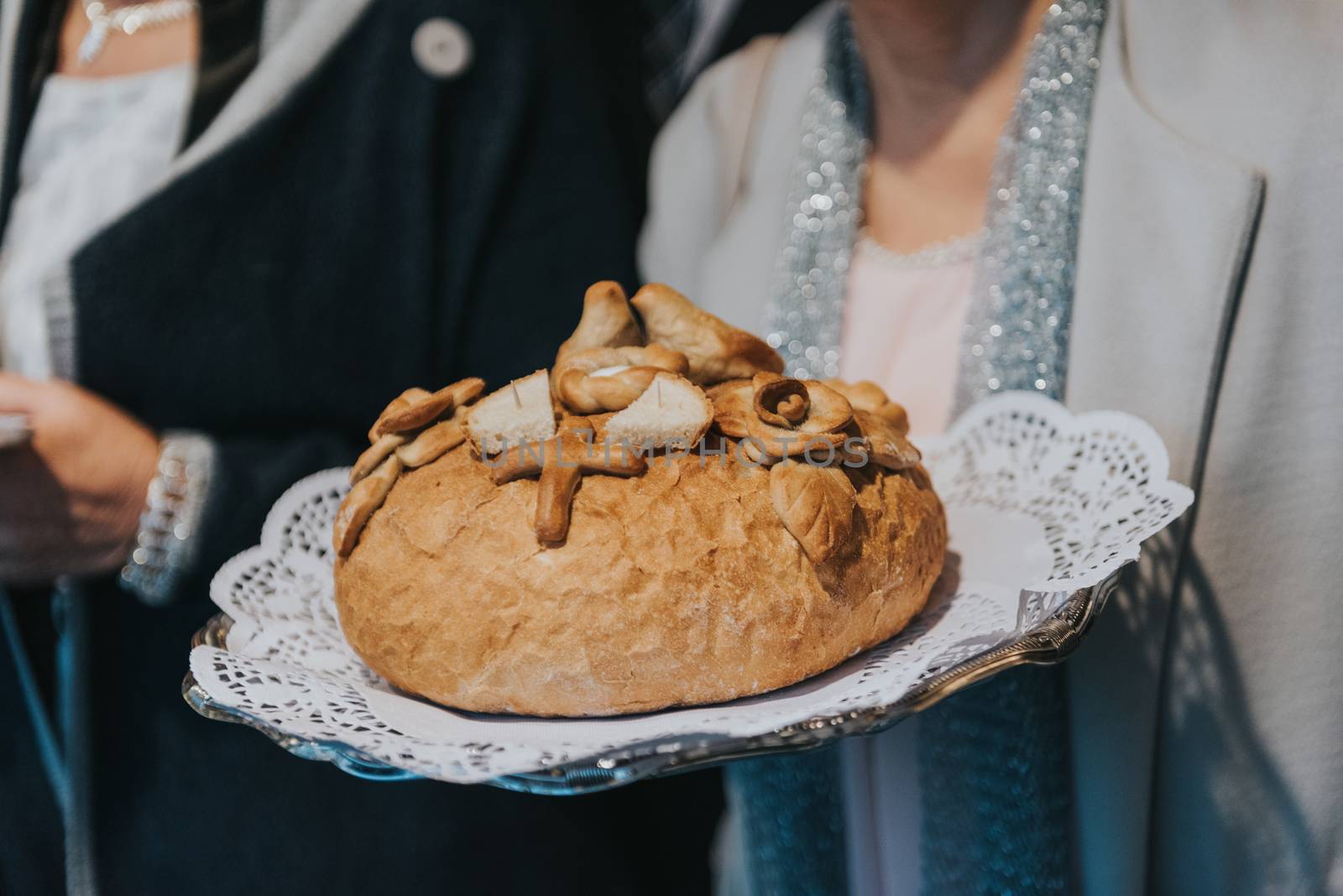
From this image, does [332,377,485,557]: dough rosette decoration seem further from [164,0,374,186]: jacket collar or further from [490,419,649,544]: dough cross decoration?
[164,0,374,186]: jacket collar

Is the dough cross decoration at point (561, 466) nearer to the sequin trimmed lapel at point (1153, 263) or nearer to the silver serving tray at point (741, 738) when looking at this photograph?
the silver serving tray at point (741, 738)

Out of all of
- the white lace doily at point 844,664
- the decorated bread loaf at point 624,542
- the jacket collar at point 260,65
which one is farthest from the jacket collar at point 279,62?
the decorated bread loaf at point 624,542

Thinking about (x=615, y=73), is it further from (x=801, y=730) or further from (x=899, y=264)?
(x=801, y=730)

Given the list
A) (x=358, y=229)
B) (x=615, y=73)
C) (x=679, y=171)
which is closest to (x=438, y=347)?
(x=358, y=229)

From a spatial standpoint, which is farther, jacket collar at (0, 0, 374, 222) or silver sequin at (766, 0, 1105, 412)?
jacket collar at (0, 0, 374, 222)

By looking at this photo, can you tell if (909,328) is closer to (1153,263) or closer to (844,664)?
(1153,263)

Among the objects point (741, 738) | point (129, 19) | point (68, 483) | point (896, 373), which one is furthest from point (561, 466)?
point (129, 19)

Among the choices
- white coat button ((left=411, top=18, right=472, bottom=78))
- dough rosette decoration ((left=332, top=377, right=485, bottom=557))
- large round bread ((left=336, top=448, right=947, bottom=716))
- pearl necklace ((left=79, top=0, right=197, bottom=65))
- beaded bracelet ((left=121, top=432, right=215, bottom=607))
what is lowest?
beaded bracelet ((left=121, top=432, right=215, bottom=607))

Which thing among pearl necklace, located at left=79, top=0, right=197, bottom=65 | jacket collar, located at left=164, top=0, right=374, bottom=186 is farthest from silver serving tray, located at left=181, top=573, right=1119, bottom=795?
pearl necklace, located at left=79, top=0, right=197, bottom=65
